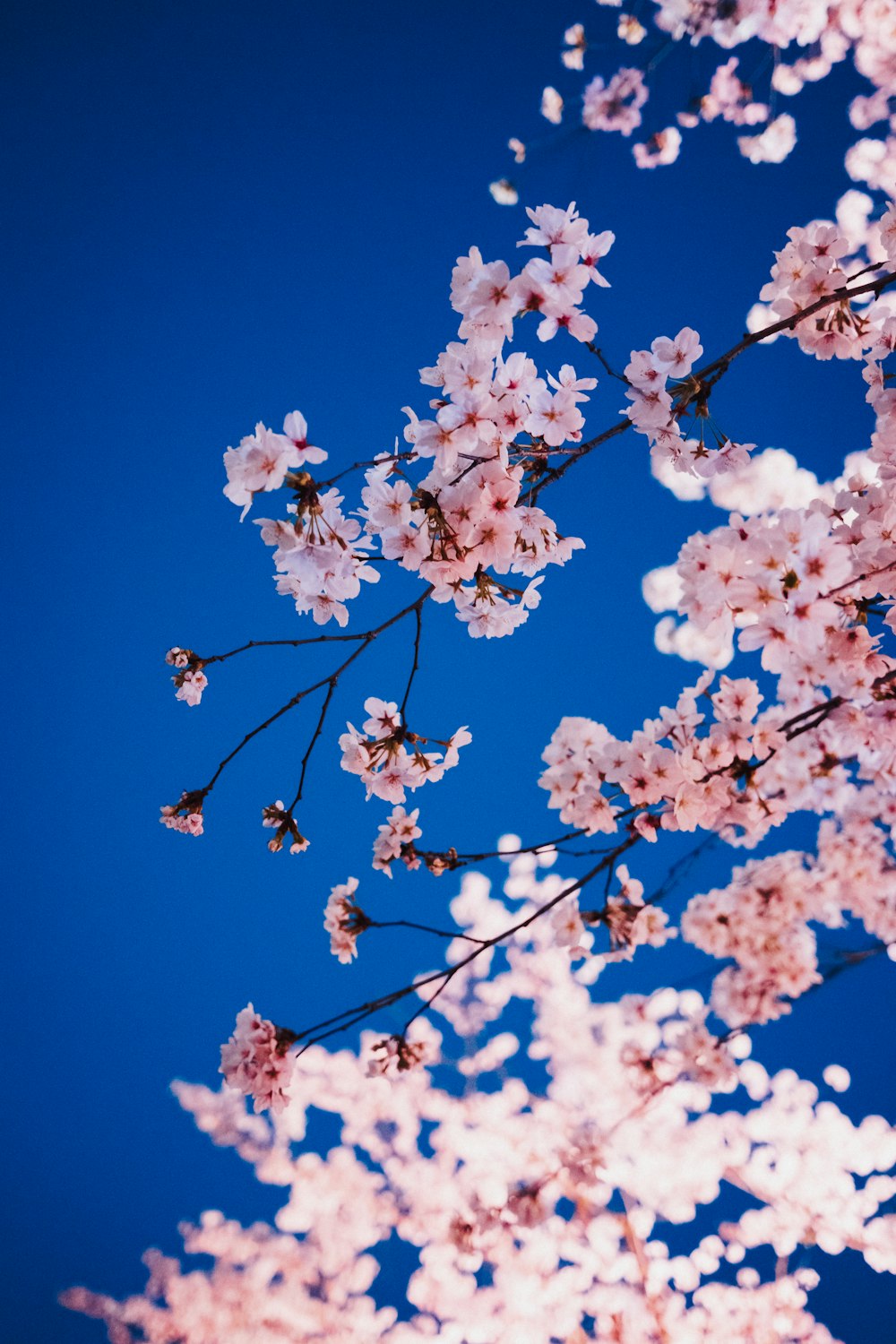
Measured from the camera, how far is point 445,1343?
34.4 feet

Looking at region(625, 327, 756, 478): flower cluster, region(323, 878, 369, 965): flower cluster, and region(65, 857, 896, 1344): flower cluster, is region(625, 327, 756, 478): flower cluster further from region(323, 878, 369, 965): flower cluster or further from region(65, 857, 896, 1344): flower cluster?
region(65, 857, 896, 1344): flower cluster

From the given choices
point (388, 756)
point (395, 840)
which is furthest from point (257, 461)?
Answer: point (395, 840)

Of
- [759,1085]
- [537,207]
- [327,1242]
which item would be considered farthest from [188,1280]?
[537,207]

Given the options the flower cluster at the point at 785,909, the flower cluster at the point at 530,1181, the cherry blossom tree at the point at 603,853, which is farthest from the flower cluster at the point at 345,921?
the flower cluster at the point at 530,1181

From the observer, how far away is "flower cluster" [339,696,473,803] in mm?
2186

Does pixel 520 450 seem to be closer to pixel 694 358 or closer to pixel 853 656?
pixel 694 358

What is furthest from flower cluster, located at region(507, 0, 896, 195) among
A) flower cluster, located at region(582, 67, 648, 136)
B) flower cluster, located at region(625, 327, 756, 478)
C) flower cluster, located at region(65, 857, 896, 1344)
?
flower cluster, located at region(65, 857, 896, 1344)

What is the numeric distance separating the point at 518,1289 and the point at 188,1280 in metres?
5.55

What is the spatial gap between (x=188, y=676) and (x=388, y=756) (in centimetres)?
66

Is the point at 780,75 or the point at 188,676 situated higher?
the point at 780,75

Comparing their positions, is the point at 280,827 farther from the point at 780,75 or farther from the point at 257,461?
the point at 780,75

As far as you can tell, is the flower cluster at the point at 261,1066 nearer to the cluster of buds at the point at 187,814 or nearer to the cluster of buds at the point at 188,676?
the cluster of buds at the point at 187,814

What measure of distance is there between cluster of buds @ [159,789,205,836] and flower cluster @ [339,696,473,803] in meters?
0.48

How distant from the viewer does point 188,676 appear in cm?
212
